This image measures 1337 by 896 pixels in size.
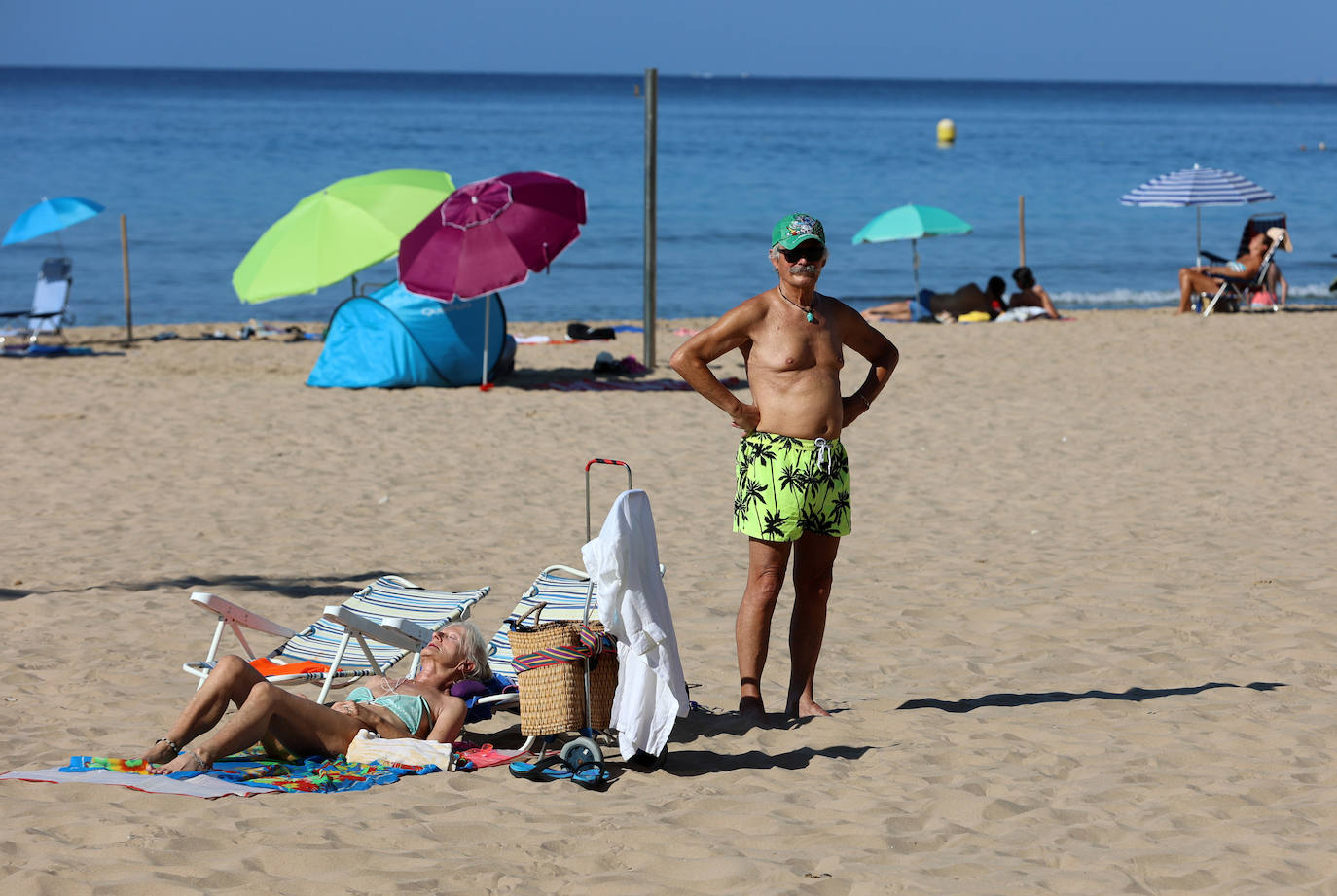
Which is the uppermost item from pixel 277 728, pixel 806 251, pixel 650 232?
pixel 650 232

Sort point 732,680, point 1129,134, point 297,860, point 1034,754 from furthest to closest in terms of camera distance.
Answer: point 1129,134 < point 732,680 < point 1034,754 < point 297,860

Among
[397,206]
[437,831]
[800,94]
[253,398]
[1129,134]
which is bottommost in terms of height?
[437,831]

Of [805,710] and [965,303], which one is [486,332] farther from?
[805,710]

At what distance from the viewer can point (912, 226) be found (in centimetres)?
1745

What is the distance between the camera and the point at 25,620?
586cm

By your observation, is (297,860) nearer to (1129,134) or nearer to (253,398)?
(253,398)

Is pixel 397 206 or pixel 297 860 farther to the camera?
pixel 397 206

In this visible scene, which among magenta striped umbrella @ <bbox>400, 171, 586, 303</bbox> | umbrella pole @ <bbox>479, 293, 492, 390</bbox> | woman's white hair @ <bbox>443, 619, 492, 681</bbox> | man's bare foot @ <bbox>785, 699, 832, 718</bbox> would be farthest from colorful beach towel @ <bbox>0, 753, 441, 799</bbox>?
umbrella pole @ <bbox>479, 293, 492, 390</bbox>

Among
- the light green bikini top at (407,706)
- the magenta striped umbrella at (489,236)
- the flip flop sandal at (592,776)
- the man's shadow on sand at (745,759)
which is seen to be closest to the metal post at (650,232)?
the magenta striped umbrella at (489,236)

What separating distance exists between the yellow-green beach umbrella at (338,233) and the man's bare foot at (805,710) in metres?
8.58

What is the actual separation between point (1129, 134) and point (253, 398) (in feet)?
225

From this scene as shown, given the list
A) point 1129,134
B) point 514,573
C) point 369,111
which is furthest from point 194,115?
point 514,573

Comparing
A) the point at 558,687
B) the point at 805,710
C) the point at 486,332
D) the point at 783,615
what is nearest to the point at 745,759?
the point at 805,710

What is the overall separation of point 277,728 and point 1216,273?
1521 centimetres
